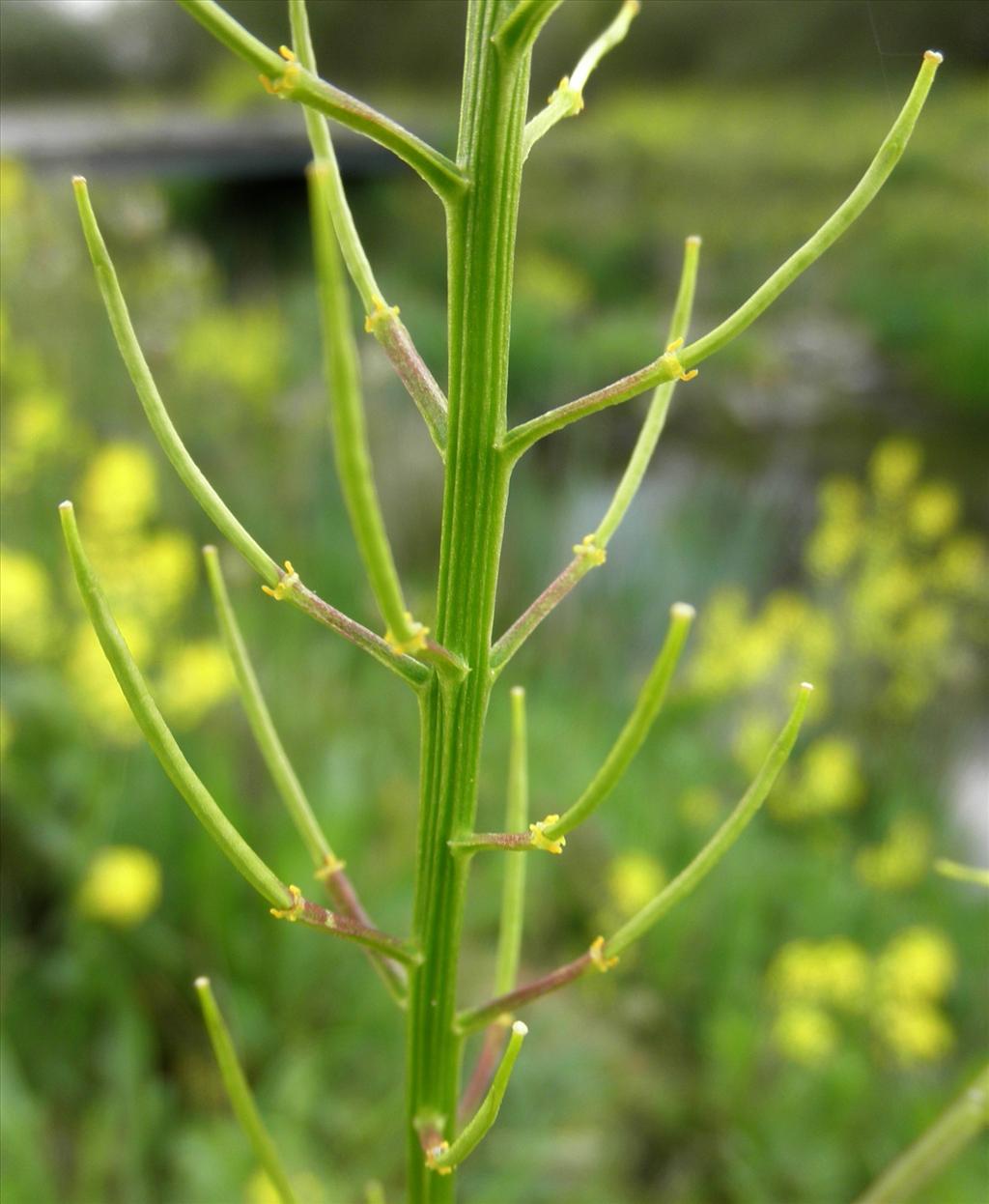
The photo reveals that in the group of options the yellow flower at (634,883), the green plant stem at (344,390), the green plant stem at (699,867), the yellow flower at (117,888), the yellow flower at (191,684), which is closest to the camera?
the green plant stem at (344,390)

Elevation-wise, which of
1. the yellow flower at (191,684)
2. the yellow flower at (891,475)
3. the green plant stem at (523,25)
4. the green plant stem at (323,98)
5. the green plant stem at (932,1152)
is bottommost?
the yellow flower at (191,684)

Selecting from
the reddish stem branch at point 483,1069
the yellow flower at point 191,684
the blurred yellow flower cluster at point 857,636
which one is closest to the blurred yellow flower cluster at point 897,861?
the blurred yellow flower cluster at point 857,636

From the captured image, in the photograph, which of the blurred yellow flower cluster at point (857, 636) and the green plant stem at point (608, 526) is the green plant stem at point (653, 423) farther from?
the blurred yellow flower cluster at point (857, 636)

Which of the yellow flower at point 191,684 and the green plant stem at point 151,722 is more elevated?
the green plant stem at point 151,722

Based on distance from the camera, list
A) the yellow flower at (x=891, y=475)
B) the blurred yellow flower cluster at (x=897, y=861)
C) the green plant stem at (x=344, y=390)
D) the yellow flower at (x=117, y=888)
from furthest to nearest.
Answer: the yellow flower at (x=891, y=475), the blurred yellow flower cluster at (x=897, y=861), the yellow flower at (x=117, y=888), the green plant stem at (x=344, y=390)

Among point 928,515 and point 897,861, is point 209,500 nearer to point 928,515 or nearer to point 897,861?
point 897,861

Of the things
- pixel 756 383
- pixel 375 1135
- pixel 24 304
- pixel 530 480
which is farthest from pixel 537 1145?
pixel 756 383

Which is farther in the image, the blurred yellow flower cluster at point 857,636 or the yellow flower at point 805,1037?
the blurred yellow flower cluster at point 857,636
